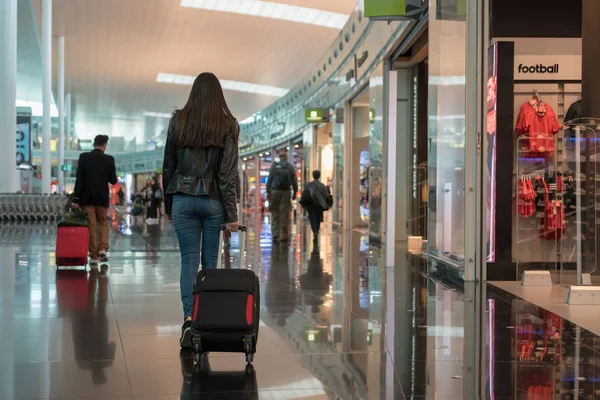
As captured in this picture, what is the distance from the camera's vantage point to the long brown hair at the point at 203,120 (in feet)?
16.6

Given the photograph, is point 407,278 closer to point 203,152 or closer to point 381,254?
point 381,254

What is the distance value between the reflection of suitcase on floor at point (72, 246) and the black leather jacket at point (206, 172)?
545 cm

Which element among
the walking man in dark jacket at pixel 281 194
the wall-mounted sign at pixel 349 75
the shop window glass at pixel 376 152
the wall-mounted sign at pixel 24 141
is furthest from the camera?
the wall-mounted sign at pixel 24 141

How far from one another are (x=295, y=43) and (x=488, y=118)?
994 inches

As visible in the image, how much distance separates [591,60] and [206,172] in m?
5.02

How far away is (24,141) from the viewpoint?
3153 cm

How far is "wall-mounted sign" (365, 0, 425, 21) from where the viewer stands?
11.6 meters

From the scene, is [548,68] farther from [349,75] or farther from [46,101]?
[46,101]

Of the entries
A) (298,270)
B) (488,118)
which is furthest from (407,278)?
(488,118)

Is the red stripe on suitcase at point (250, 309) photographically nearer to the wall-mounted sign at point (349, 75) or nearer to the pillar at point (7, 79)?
the wall-mounted sign at point (349, 75)

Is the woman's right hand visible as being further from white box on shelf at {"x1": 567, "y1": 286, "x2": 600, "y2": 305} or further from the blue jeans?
white box on shelf at {"x1": 567, "y1": 286, "x2": 600, "y2": 305}

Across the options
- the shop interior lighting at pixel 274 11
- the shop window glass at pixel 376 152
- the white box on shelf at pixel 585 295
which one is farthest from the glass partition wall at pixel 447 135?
the shop interior lighting at pixel 274 11

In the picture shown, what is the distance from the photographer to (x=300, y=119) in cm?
3500

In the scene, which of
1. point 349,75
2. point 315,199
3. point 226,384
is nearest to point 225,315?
point 226,384
